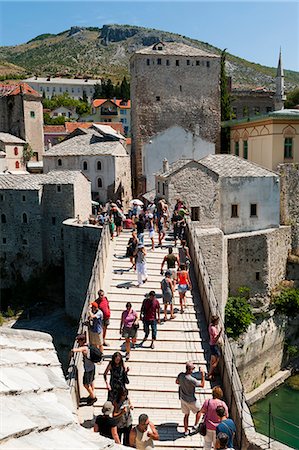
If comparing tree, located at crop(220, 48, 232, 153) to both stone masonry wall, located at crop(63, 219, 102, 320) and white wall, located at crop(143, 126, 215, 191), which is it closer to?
white wall, located at crop(143, 126, 215, 191)

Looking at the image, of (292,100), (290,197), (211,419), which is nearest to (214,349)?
(211,419)

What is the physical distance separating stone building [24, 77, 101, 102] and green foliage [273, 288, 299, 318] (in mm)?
85605

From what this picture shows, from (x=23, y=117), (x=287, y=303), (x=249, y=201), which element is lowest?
(x=287, y=303)

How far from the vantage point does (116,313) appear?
41.3 feet

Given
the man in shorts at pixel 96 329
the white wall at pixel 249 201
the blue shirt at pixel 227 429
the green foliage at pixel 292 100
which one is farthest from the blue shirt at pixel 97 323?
the green foliage at pixel 292 100

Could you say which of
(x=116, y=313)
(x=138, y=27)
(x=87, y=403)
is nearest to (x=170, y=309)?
(x=116, y=313)

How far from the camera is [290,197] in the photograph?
27.7 metres

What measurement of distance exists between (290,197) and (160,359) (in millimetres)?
19149

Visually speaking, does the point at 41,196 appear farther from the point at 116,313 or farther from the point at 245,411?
the point at 245,411

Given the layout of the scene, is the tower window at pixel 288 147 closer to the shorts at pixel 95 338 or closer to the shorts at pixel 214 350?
the shorts at pixel 214 350

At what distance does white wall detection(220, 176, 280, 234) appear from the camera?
25.7 meters

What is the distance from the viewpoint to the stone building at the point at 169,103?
32.8 m

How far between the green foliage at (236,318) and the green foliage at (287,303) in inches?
91.4

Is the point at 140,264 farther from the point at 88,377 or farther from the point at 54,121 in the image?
the point at 54,121
